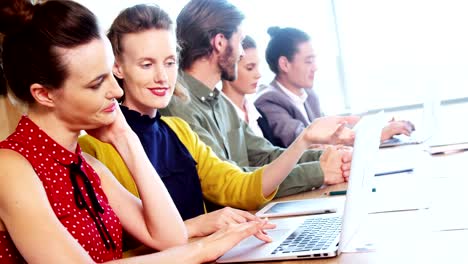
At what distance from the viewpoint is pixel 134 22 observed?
5.96ft

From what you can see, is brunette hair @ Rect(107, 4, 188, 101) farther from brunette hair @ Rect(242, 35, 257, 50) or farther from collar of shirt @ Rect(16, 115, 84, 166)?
brunette hair @ Rect(242, 35, 257, 50)

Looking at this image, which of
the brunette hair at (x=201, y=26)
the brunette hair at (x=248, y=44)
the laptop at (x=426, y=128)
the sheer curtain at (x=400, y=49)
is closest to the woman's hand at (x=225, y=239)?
the brunette hair at (x=201, y=26)

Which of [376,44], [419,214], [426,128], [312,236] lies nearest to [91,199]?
[312,236]

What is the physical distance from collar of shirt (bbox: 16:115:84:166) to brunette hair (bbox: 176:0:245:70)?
3.83 feet

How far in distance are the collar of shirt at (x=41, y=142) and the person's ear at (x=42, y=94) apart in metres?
0.06

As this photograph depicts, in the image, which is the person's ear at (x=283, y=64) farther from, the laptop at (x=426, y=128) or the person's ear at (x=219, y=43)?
the person's ear at (x=219, y=43)

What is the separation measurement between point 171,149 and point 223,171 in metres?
0.17

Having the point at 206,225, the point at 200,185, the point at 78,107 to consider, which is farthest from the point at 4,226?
the point at 200,185

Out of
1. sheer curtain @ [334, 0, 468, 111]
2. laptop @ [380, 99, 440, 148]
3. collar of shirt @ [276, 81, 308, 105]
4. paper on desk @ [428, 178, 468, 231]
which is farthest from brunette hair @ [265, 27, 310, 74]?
paper on desk @ [428, 178, 468, 231]

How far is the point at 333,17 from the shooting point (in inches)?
188

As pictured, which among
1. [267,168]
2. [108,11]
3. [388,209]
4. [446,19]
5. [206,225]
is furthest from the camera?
[446,19]

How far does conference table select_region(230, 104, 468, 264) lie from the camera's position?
3.59 feet

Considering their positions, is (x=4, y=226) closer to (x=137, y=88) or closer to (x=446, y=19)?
(x=137, y=88)

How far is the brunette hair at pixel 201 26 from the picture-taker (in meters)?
2.46
